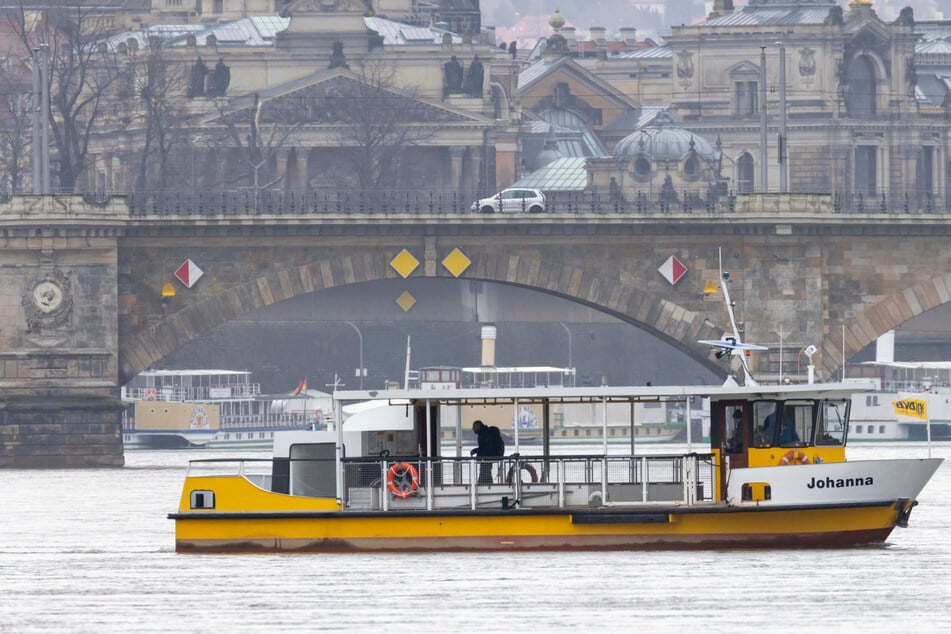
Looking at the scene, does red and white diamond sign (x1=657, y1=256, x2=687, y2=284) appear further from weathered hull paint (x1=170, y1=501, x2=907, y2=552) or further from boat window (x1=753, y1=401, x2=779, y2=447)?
weathered hull paint (x1=170, y1=501, x2=907, y2=552)

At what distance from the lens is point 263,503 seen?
60.3m

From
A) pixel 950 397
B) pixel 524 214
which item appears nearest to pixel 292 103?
pixel 950 397

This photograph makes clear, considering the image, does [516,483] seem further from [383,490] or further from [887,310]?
[887,310]

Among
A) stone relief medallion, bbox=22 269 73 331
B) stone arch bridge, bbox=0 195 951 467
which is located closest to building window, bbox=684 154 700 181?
stone arch bridge, bbox=0 195 951 467

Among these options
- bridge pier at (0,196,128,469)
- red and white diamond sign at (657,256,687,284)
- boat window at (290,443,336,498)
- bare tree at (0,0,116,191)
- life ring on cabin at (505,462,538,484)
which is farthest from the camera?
bare tree at (0,0,116,191)

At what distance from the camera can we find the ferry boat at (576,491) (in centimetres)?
5950

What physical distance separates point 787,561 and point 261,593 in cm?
962

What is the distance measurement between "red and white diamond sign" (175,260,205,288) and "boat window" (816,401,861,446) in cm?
3645

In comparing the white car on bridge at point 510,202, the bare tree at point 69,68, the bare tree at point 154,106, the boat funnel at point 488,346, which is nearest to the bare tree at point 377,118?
the bare tree at point 154,106

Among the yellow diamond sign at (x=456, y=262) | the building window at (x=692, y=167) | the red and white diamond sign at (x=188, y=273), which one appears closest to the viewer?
the red and white diamond sign at (x=188, y=273)

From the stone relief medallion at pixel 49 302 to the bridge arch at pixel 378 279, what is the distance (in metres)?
2.11

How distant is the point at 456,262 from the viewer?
9512 centimetres

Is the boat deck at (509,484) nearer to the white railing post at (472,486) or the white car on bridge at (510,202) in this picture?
the white railing post at (472,486)

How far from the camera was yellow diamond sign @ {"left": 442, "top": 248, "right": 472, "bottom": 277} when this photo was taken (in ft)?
312
